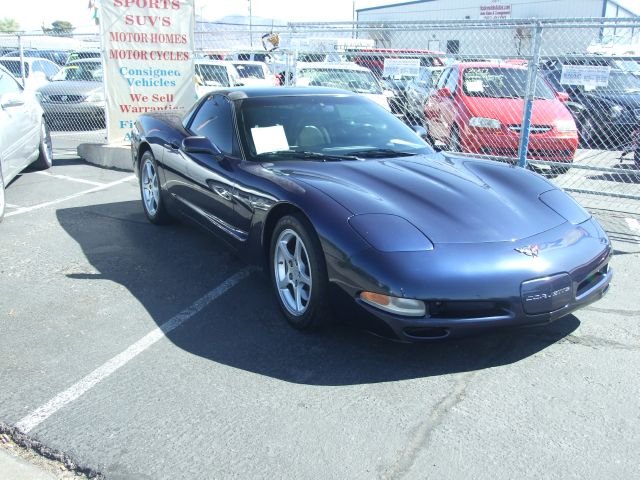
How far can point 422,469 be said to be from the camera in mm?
2500

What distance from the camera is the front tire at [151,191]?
5.91 m

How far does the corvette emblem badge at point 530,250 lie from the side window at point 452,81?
648 cm

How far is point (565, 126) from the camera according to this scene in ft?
27.8

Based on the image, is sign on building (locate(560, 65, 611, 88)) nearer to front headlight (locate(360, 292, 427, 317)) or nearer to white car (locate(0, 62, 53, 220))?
front headlight (locate(360, 292, 427, 317))

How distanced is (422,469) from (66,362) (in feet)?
6.67

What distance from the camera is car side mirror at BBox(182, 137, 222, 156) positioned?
4.54 metres

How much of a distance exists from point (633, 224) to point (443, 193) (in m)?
3.74

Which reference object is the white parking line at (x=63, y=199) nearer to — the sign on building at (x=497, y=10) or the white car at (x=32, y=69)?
the white car at (x=32, y=69)

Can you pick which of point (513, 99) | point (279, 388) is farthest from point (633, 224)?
point (279, 388)

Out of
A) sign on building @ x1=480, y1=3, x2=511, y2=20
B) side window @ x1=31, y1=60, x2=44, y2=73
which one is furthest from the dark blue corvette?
sign on building @ x1=480, y1=3, x2=511, y2=20

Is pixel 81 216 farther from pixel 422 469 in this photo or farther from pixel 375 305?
pixel 422 469

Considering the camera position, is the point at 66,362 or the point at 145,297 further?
the point at 145,297

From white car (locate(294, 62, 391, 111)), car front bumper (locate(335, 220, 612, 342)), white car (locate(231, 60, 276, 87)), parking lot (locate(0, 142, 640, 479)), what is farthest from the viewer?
white car (locate(231, 60, 276, 87))

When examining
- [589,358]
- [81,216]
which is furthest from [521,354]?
[81,216]
